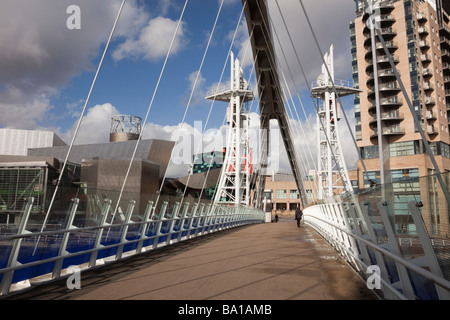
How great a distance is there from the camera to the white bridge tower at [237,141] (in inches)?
1513

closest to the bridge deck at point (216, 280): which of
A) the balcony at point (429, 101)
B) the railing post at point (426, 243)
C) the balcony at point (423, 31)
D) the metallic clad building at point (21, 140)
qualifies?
the railing post at point (426, 243)

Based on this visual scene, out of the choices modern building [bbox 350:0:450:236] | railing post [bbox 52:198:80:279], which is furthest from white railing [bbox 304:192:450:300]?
modern building [bbox 350:0:450:236]

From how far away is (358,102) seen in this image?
198 ft

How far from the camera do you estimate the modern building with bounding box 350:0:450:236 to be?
177 ft

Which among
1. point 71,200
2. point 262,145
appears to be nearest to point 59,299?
point 71,200

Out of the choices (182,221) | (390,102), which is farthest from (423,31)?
(182,221)

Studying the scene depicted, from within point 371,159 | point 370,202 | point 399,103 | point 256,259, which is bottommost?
point 256,259

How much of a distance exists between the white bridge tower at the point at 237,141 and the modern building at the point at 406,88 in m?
22.6

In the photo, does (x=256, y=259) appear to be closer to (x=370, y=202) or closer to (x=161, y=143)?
(x=370, y=202)

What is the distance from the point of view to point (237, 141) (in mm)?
38188

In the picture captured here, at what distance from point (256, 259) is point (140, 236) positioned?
9.81 ft

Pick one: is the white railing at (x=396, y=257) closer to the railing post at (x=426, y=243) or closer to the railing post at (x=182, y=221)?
the railing post at (x=426, y=243)

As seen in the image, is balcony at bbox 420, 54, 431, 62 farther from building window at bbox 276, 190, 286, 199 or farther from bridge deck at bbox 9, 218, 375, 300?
bridge deck at bbox 9, 218, 375, 300
